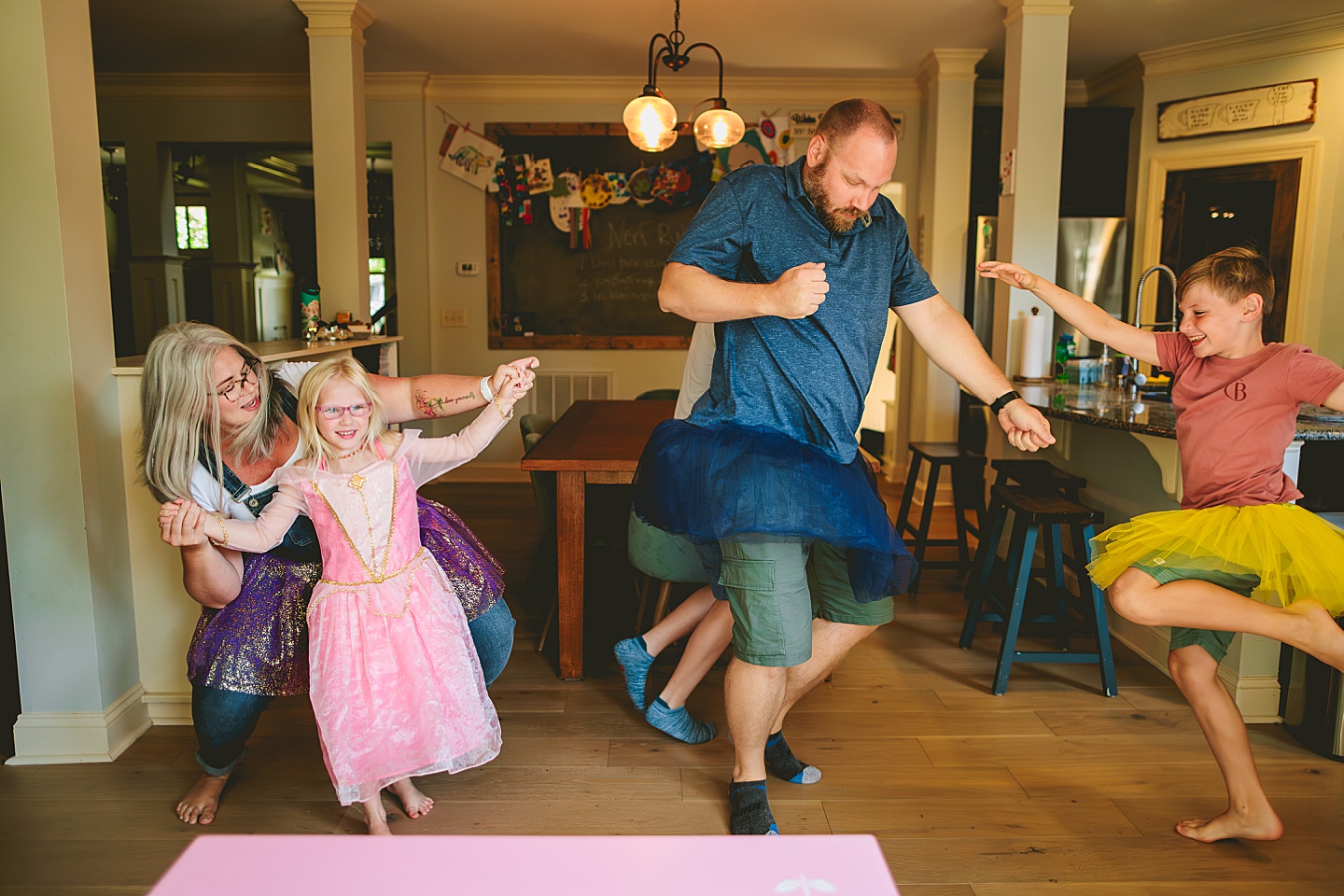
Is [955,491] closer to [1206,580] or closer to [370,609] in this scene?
[1206,580]

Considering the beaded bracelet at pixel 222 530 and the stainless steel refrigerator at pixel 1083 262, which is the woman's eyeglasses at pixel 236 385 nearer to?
the beaded bracelet at pixel 222 530

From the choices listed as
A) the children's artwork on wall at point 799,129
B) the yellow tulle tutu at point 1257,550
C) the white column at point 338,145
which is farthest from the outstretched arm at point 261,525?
the children's artwork on wall at point 799,129

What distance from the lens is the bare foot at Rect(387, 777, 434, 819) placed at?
1.97 m

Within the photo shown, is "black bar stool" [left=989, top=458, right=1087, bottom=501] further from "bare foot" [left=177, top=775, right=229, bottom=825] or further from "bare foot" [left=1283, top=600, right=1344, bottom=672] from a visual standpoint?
"bare foot" [left=177, top=775, right=229, bottom=825]

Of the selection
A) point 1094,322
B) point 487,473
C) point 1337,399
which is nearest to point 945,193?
point 487,473

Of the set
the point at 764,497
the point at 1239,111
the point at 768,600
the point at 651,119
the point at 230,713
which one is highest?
the point at 1239,111

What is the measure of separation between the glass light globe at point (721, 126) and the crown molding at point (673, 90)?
2019 mm

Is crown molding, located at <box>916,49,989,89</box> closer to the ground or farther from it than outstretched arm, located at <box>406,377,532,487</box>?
farther from it

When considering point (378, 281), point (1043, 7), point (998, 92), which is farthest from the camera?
point (378, 281)

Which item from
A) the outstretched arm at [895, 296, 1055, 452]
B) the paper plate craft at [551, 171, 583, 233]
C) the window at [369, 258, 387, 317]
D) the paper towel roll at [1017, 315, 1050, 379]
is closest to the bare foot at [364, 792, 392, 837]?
the outstretched arm at [895, 296, 1055, 452]

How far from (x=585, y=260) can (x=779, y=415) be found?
4424 mm

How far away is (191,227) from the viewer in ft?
28.4

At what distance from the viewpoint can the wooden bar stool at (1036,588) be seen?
262 centimetres

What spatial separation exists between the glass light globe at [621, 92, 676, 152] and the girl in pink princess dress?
2.20m
